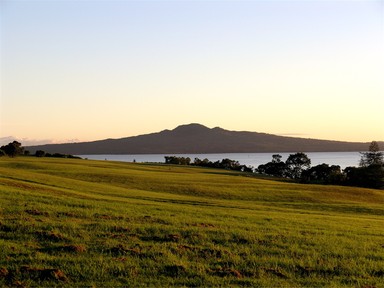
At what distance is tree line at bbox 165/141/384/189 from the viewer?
111875 millimetres

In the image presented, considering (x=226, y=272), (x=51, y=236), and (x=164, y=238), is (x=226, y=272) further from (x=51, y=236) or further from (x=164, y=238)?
(x=51, y=236)

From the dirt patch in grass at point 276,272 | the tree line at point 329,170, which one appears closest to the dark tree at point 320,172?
the tree line at point 329,170

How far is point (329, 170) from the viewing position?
135 meters

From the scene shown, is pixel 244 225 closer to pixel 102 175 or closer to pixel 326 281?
pixel 326 281

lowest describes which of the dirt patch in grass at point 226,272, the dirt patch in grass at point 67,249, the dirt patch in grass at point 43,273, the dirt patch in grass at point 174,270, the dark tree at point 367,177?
the dark tree at point 367,177

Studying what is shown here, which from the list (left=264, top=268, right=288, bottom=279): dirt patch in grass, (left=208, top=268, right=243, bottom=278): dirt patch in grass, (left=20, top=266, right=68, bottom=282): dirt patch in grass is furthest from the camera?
(left=264, top=268, right=288, bottom=279): dirt patch in grass

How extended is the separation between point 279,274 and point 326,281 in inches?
53.2

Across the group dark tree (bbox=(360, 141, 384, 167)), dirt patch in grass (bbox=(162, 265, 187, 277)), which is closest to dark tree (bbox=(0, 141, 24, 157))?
dirt patch in grass (bbox=(162, 265, 187, 277))

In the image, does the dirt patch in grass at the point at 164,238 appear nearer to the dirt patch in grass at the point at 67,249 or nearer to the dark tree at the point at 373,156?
the dirt patch in grass at the point at 67,249

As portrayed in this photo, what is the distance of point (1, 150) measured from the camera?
103688 millimetres

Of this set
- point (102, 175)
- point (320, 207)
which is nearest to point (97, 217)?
point (320, 207)

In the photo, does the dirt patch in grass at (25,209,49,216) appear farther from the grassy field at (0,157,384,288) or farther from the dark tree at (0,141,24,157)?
the dark tree at (0,141,24,157)

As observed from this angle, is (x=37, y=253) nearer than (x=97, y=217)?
Yes

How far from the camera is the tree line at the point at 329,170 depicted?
112 m
